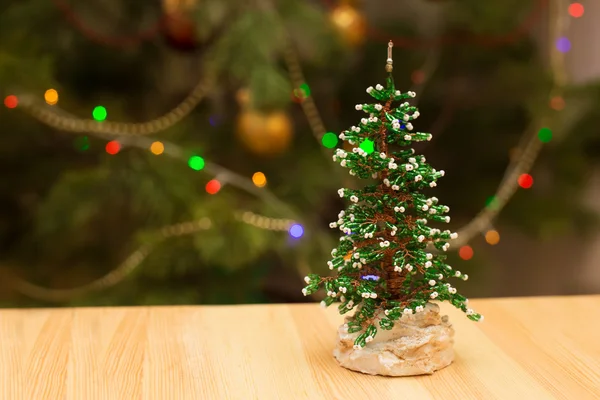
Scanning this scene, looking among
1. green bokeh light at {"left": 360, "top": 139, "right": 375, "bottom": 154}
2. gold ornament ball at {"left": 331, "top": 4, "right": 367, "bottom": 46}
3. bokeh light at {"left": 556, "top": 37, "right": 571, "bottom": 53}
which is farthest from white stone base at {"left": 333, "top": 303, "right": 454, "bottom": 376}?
bokeh light at {"left": 556, "top": 37, "right": 571, "bottom": 53}

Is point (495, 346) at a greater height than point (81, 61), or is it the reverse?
point (81, 61)

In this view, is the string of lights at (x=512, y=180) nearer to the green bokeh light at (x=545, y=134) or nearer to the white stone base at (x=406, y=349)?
the green bokeh light at (x=545, y=134)

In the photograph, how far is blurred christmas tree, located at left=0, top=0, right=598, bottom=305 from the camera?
1805mm

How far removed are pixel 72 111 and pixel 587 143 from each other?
4.64ft

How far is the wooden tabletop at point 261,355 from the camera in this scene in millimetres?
936

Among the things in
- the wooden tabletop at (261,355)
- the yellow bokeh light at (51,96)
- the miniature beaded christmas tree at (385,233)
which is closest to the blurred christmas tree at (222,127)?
the yellow bokeh light at (51,96)

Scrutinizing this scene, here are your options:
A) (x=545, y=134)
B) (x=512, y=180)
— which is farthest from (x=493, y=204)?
(x=545, y=134)

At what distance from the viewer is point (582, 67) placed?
8.38 ft

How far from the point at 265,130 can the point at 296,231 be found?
0.83 feet

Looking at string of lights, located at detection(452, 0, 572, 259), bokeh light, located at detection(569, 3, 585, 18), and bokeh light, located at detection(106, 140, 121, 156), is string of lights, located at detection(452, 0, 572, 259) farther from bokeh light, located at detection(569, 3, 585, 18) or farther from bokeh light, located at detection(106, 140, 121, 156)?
bokeh light, located at detection(106, 140, 121, 156)

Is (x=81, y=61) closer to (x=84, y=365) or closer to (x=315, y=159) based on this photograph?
(x=315, y=159)

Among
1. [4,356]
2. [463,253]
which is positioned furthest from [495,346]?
[463,253]

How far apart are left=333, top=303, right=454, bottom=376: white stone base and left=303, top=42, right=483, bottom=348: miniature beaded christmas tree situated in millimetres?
21

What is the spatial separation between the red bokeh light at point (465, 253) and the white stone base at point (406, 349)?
117 cm
